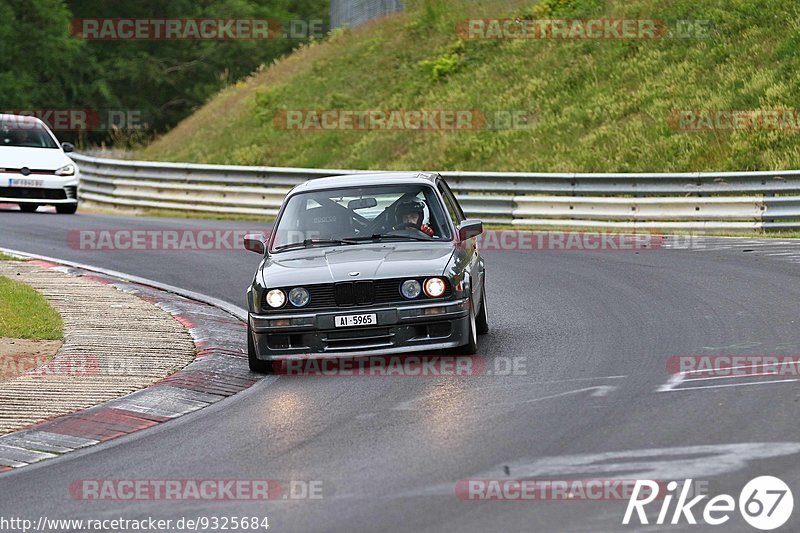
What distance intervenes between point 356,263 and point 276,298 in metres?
0.71

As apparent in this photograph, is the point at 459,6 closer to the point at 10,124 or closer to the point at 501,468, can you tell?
the point at 10,124

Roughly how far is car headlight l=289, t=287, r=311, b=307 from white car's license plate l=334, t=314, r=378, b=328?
322 mm

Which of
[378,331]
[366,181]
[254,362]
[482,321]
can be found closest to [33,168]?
[366,181]

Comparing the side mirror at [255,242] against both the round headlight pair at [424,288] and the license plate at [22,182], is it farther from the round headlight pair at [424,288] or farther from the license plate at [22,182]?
the license plate at [22,182]

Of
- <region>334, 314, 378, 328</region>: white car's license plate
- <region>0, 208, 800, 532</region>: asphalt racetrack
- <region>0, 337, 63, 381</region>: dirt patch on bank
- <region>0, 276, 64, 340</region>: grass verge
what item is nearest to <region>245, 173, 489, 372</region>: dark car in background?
<region>334, 314, 378, 328</region>: white car's license plate

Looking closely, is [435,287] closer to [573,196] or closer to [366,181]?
[366,181]

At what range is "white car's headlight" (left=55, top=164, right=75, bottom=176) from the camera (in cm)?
2514

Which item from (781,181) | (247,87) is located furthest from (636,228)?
(247,87)

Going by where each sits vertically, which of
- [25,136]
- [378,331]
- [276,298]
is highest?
[25,136]

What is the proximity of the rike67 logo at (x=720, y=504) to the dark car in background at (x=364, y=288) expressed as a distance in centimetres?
400

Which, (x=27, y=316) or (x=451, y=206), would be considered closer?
(x=451, y=206)

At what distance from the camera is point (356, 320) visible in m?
10.4

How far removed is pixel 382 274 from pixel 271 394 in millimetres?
1345

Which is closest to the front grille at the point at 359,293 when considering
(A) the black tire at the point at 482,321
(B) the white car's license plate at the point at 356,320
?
(B) the white car's license plate at the point at 356,320
